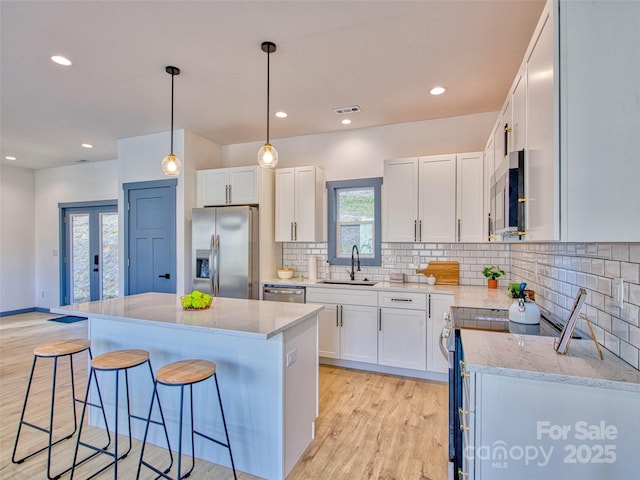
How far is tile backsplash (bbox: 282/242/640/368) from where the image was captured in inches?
52.8

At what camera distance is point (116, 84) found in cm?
308

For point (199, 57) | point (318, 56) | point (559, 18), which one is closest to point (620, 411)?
point (559, 18)

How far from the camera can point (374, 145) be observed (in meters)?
A: 4.24

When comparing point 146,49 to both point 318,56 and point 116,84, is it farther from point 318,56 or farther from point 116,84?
point 318,56

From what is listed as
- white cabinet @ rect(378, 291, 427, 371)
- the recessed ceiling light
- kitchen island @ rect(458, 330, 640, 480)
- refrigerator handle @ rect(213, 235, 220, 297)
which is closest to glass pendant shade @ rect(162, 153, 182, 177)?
the recessed ceiling light

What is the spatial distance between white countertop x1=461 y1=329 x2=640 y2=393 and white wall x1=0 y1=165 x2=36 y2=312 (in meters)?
8.09

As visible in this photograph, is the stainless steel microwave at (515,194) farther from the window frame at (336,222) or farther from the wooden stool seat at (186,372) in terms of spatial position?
the window frame at (336,222)

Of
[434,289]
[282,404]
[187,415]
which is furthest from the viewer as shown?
[434,289]

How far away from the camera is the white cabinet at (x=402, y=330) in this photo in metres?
3.43

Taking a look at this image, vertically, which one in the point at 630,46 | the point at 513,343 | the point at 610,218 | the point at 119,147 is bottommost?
the point at 513,343

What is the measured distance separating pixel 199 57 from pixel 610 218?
110 inches

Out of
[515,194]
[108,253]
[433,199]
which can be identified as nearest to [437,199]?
[433,199]

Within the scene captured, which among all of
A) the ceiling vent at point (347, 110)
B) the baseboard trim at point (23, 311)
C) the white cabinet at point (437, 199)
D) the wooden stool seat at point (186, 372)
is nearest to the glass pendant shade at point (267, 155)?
the ceiling vent at point (347, 110)

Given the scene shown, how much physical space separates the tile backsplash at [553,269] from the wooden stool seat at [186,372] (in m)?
1.98
